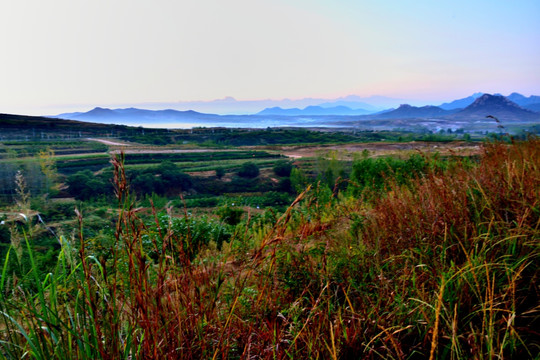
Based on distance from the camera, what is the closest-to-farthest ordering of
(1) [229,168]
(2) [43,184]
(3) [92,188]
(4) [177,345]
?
(4) [177,345] → (2) [43,184] → (3) [92,188] → (1) [229,168]

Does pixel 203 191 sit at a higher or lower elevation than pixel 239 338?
lower

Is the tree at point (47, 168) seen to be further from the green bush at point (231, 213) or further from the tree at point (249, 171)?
the tree at point (249, 171)

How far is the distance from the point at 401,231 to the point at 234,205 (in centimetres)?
482

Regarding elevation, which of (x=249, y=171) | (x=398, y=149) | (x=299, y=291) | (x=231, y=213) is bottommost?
(x=249, y=171)

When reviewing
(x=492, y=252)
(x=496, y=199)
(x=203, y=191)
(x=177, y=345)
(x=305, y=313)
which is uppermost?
(x=496, y=199)

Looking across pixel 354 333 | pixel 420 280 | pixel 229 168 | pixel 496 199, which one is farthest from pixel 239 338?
pixel 229 168

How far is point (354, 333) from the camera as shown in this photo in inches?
63.3

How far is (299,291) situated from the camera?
7.68ft

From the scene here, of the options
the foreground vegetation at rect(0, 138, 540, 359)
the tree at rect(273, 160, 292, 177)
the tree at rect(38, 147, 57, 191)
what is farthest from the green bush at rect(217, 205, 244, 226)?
the tree at rect(273, 160, 292, 177)

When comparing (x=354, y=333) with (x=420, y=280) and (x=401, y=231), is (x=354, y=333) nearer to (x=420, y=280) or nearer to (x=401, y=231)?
(x=420, y=280)

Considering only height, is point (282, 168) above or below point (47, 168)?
below

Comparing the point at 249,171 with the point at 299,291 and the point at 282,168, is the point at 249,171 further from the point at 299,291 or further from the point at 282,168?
the point at 299,291

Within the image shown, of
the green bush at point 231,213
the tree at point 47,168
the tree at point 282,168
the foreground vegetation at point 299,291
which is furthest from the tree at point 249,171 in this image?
the foreground vegetation at point 299,291

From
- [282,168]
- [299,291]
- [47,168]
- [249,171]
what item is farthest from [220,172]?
[299,291]
